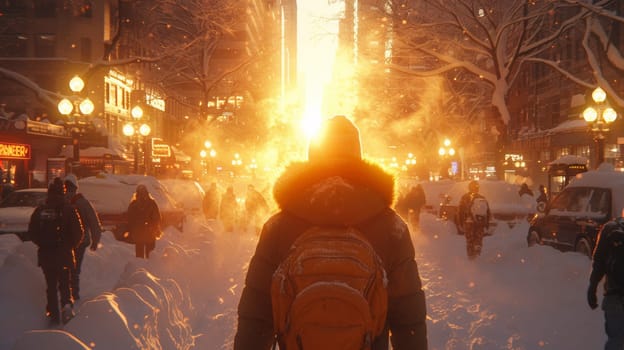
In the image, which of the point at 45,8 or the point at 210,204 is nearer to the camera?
the point at 210,204

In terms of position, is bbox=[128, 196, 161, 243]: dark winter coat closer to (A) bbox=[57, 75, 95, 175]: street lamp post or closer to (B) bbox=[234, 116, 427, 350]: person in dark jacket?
(A) bbox=[57, 75, 95, 175]: street lamp post

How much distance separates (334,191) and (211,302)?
7.88 m

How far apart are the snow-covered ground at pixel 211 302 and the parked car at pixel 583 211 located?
891 millimetres

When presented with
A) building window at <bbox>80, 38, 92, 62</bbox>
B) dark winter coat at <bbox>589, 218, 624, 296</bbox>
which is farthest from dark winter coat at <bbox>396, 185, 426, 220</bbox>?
building window at <bbox>80, 38, 92, 62</bbox>

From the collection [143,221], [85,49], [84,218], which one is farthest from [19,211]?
[85,49]

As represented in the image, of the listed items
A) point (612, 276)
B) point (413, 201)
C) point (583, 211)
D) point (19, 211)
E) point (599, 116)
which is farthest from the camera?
point (413, 201)

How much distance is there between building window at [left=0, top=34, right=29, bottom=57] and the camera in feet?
158

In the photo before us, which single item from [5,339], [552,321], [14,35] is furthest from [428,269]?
[14,35]

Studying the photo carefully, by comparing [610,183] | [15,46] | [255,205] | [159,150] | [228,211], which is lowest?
[228,211]

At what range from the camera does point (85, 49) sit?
50281mm

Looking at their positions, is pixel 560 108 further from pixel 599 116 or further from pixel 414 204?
pixel 599 116

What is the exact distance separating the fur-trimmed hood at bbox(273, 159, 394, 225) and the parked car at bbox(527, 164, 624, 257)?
10.5m

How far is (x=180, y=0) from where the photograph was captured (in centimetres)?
3003

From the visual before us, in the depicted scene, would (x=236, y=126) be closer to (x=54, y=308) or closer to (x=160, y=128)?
(x=160, y=128)
